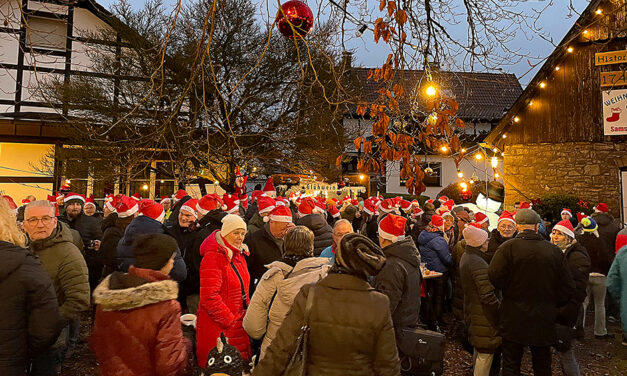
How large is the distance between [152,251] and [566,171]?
1561 centimetres

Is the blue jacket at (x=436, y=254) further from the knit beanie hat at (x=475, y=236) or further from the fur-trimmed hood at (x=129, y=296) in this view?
the fur-trimmed hood at (x=129, y=296)

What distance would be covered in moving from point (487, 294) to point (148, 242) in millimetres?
3403

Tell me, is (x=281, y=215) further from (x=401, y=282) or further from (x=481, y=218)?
(x=481, y=218)

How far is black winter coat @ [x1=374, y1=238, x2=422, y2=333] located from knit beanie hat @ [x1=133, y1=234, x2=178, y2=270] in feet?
6.68

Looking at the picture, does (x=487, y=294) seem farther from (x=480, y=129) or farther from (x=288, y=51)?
(x=480, y=129)

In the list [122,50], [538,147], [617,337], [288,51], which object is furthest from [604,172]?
[122,50]

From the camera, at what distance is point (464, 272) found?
4.34m

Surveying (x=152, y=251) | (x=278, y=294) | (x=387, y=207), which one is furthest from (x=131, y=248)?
(x=387, y=207)

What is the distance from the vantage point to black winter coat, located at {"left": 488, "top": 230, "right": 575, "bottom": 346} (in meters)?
3.78

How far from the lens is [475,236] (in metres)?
4.38

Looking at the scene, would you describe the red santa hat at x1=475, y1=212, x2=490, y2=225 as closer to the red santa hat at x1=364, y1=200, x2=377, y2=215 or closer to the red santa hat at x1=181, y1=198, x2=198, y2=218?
the red santa hat at x1=364, y1=200, x2=377, y2=215

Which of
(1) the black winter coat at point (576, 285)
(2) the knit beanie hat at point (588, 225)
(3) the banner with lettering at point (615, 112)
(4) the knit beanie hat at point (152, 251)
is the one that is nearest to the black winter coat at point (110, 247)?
(4) the knit beanie hat at point (152, 251)

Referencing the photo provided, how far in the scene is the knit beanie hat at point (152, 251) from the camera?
2.49 m

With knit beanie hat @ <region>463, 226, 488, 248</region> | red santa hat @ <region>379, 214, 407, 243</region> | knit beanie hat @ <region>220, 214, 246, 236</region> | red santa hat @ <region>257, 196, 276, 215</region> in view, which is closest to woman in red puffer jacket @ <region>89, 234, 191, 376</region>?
A: knit beanie hat @ <region>220, 214, 246, 236</region>
